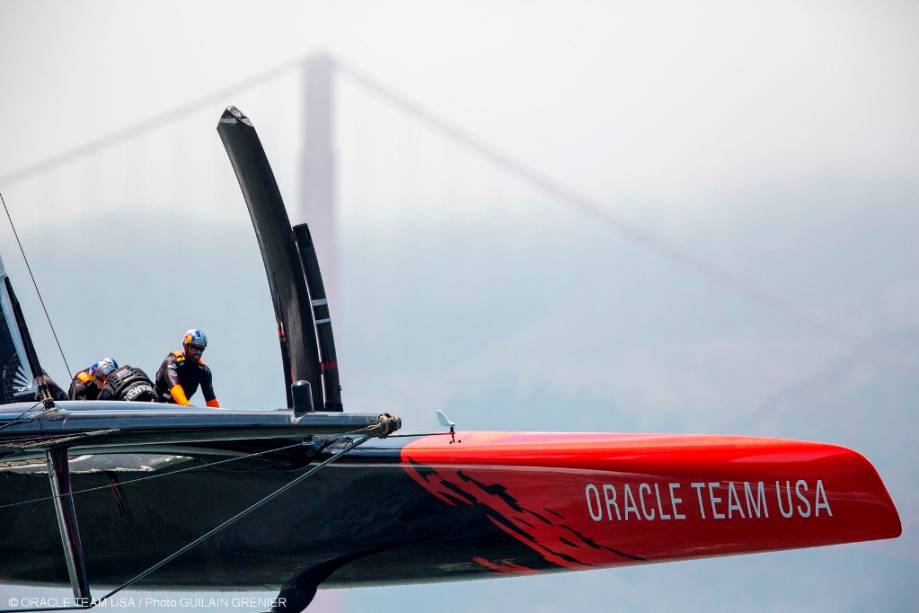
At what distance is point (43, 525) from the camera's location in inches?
225

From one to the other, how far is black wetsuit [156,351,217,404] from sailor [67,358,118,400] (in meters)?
0.24

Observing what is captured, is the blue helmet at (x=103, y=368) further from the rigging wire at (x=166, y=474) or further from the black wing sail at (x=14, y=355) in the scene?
the rigging wire at (x=166, y=474)

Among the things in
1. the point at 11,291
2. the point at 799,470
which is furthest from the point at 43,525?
the point at 799,470

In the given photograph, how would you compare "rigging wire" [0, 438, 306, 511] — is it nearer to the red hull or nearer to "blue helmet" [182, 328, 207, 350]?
the red hull

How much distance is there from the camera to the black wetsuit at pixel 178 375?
6.12m

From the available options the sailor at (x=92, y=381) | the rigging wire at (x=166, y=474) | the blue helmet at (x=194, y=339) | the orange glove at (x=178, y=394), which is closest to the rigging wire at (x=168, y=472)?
the rigging wire at (x=166, y=474)

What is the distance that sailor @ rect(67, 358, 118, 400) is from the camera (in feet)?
20.3

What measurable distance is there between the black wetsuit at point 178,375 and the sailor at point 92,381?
24cm

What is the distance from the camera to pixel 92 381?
6266 millimetres

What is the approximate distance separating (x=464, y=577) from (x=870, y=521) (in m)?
1.67

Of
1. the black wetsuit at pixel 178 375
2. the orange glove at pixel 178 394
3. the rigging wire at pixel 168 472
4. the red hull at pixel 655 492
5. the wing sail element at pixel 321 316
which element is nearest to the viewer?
the red hull at pixel 655 492

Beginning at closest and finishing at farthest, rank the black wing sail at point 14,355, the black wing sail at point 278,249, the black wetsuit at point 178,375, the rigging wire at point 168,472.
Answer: the rigging wire at point 168,472, the black wing sail at point 278,249, the black wing sail at point 14,355, the black wetsuit at point 178,375

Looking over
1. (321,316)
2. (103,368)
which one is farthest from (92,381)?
(321,316)

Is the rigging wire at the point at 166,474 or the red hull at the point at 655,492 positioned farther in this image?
the rigging wire at the point at 166,474
